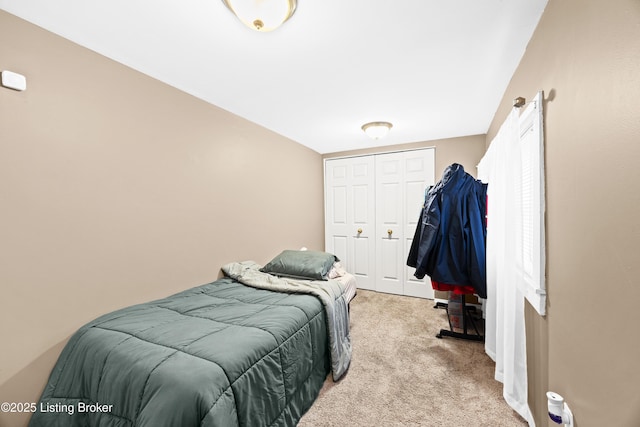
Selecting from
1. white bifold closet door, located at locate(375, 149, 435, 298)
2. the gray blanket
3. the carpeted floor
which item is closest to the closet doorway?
white bifold closet door, located at locate(375, 149, 435, 298)

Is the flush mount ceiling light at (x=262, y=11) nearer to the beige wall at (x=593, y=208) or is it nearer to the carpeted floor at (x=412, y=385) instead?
the beige wall at (x=593, y=208)

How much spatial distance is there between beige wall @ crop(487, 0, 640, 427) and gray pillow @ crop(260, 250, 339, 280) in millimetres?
1813

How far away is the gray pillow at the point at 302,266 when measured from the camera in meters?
2.69

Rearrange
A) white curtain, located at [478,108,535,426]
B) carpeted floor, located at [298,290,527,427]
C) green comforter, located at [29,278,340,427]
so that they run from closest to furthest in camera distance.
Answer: green comforter, located at [29,278,340,427] → white curtain, located at [478,108,535,426] → carpeted floor, located at [298,290,527,427]

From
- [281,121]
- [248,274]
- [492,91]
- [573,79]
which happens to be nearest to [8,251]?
[248,274]

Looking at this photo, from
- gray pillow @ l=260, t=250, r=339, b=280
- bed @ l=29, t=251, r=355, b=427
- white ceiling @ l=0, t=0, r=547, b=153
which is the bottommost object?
bed @ l=29, t=251, r=355, b=427

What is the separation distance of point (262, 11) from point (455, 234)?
232 centimetres

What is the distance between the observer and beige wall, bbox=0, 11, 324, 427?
4.69ft

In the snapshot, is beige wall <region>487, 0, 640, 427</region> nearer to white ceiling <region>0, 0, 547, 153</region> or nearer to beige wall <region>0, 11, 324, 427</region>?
white ceiling <region>0, 0, 547, 153</region>

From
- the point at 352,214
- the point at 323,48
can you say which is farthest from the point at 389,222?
the point at 323,48

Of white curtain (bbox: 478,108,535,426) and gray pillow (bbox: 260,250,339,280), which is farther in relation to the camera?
gray pillow (bbox: 260,250,339,280)

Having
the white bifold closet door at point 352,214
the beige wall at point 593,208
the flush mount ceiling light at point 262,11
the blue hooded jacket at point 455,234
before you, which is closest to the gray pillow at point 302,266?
the blue hooded jacket at point 455,234

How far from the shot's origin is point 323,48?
1.70 metres

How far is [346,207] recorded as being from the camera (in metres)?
4.46
